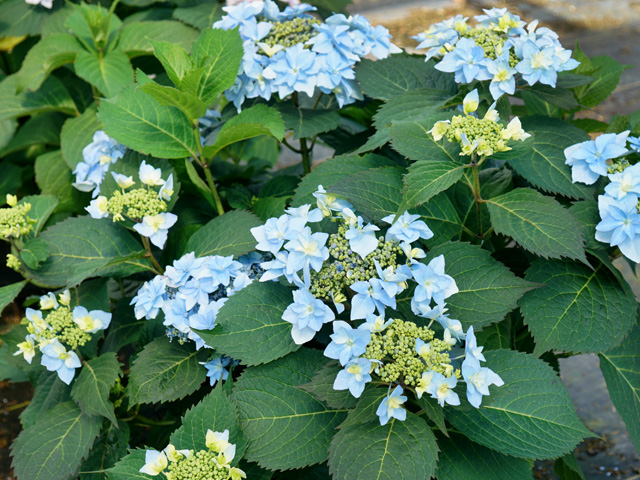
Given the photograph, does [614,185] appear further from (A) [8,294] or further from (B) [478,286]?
(A) [8,294]

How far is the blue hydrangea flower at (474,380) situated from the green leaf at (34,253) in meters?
0.87

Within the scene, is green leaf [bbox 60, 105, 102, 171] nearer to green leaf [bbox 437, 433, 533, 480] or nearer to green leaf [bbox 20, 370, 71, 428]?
green leaf [bbox 20, 370, 71, 428]

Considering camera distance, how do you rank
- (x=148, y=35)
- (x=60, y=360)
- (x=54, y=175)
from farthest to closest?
(x=54, y=175)
(x=148, y=35)
(x=60, y=360)

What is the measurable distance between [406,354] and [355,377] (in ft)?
0.28

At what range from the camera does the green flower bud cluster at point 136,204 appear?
130cm

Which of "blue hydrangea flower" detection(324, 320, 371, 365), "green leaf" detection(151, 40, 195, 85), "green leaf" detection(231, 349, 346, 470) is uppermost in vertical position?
"green leaf" detection(151, 40, 195, 85)

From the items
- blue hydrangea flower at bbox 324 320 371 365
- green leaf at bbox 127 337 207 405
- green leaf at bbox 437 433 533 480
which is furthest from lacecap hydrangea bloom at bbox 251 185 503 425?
green leaf at bbox 127 337 207 405

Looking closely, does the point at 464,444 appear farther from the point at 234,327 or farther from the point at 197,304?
the point at 197,304

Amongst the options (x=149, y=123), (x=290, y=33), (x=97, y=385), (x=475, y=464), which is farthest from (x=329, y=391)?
(x=290, y=33)

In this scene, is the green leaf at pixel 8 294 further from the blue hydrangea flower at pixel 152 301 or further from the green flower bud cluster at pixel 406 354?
the green flower bud cluster at pixel 406 354

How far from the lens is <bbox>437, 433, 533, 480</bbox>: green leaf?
1106 mm

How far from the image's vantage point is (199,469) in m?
1.02

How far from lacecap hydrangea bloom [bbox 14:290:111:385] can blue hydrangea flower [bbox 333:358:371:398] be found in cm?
58

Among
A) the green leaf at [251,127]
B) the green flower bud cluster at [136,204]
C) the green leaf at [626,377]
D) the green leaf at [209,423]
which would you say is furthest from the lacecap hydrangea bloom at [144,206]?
the green leaf at [626,377]
